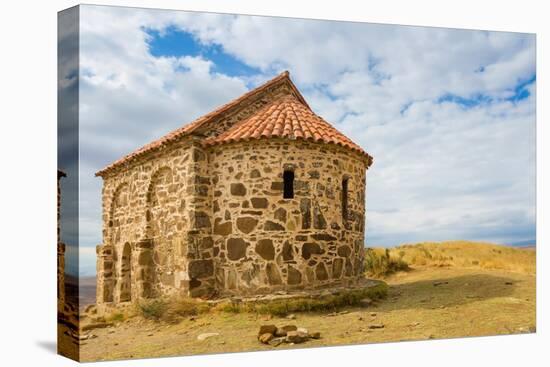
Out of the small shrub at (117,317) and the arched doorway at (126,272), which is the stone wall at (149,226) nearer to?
the arched doorway at (126,272)

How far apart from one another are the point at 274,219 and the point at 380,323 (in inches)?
111

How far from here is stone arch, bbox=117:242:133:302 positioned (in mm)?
12898

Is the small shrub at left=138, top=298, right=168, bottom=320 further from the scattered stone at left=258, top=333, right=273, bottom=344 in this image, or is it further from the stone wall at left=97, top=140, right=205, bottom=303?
the scattered stone at left=258, top=333, right=273, bottom=344

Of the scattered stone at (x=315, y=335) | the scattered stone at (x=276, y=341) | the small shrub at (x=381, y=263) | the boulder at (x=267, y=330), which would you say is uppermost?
the small shrub at (x=381, y=263)

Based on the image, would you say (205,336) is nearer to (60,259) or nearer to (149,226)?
(60,259)

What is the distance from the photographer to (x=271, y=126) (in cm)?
1164

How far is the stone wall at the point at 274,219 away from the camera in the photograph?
11078mm

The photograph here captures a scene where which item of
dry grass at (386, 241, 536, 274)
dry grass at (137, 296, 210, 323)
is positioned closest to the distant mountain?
dry grass at (386, 241, 536, 274)

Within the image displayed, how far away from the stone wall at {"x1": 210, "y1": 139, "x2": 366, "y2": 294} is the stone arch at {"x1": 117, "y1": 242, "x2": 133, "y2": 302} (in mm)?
2818

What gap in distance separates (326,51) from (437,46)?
2.36 meters

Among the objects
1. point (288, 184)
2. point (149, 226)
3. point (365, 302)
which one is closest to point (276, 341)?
point (365, 302)

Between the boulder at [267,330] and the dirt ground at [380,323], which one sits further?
the boulder at [267,330]

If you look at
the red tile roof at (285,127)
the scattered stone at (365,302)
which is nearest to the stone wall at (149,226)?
the red tile roof at (285,127)

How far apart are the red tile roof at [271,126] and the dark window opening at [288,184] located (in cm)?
77
